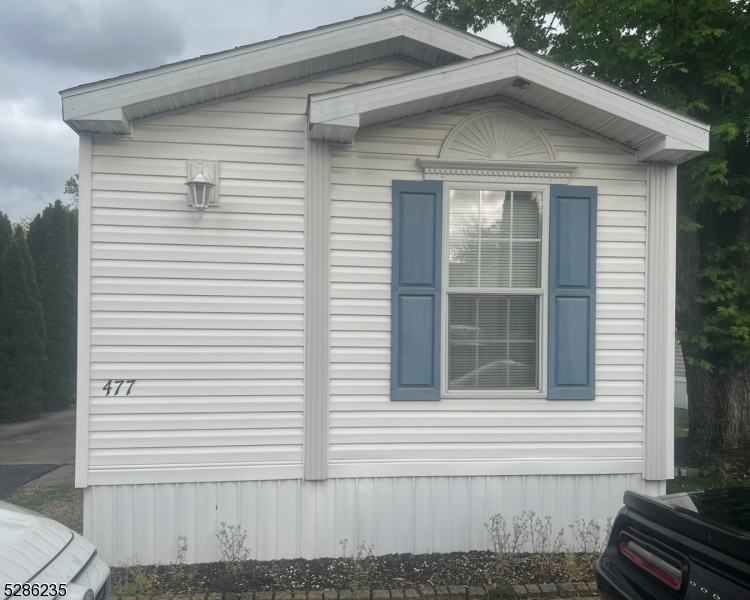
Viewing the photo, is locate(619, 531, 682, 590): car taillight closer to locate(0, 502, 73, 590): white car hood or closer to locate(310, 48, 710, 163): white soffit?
locate(0, 502, 73, 590): white car hood

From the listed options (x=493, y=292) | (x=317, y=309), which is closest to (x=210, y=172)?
(x=317, y=309)

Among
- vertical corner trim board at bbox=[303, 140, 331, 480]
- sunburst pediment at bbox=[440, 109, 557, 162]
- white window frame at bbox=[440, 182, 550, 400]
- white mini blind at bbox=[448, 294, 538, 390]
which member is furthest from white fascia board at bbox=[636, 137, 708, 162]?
vertical corner trim board at bbox=[303, 140, 331, 480]

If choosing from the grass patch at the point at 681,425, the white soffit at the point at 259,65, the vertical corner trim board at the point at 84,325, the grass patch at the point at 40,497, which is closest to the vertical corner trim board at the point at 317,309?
the white soffit at the point at 259,65

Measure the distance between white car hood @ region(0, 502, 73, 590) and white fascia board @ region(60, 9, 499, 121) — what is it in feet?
9.51

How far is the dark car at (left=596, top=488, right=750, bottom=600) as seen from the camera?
2.64 meters

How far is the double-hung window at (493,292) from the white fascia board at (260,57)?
4.16ft

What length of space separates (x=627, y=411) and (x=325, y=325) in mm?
2613

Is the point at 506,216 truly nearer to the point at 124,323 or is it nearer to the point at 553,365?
the point at 553,365

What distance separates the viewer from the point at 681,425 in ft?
34.6

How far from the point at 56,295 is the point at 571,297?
11269mm

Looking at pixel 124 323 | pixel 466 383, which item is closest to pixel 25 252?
pixel 124 323

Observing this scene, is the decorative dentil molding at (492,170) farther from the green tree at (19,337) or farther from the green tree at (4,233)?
the green tree at (4,233)

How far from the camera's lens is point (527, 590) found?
15.0ft

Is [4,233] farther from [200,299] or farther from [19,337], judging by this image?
[200,299]
